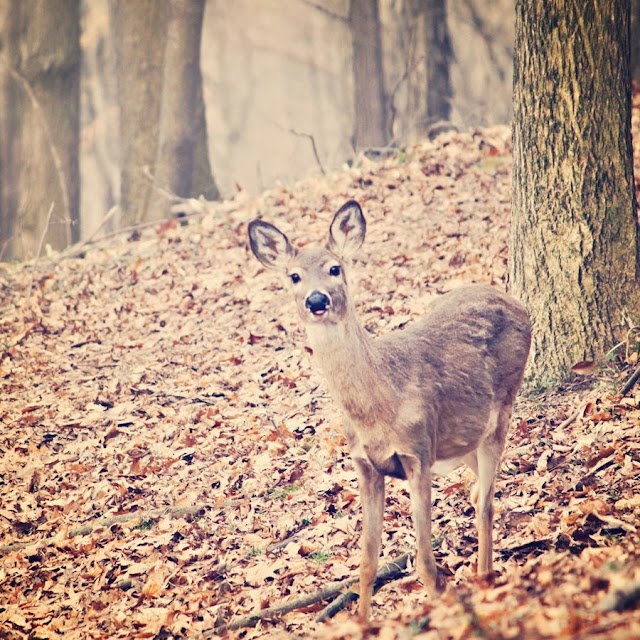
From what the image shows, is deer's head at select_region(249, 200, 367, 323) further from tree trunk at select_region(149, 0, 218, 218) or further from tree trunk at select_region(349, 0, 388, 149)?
tree trunk at select_region(349, 0, 388, 149)

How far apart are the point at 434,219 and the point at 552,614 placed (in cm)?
819

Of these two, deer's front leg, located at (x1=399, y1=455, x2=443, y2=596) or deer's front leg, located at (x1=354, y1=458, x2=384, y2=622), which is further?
deer's front leg, located at (x1=354, y1=458, x2=384, y2=622)

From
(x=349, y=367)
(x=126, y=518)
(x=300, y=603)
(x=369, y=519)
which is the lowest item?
(x=300, y=603)

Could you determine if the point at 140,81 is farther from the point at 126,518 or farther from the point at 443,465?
the point at 443,465

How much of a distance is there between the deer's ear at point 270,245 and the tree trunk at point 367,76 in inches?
419

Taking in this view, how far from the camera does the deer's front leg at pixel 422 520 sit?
5703 mm

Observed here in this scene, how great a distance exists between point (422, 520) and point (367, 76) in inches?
515

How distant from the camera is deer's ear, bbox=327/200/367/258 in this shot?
21.2ft

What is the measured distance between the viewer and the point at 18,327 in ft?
38.9

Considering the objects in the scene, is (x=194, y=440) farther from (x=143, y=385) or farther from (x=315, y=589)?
(x=315, y=589)

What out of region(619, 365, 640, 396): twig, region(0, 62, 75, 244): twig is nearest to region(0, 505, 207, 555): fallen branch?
region(619, 365, 640, 396): twig

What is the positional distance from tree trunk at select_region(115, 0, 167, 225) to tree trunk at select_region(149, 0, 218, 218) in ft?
2.31

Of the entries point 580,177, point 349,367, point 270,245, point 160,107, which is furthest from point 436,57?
point 349,367

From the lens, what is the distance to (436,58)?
16.4 metres
